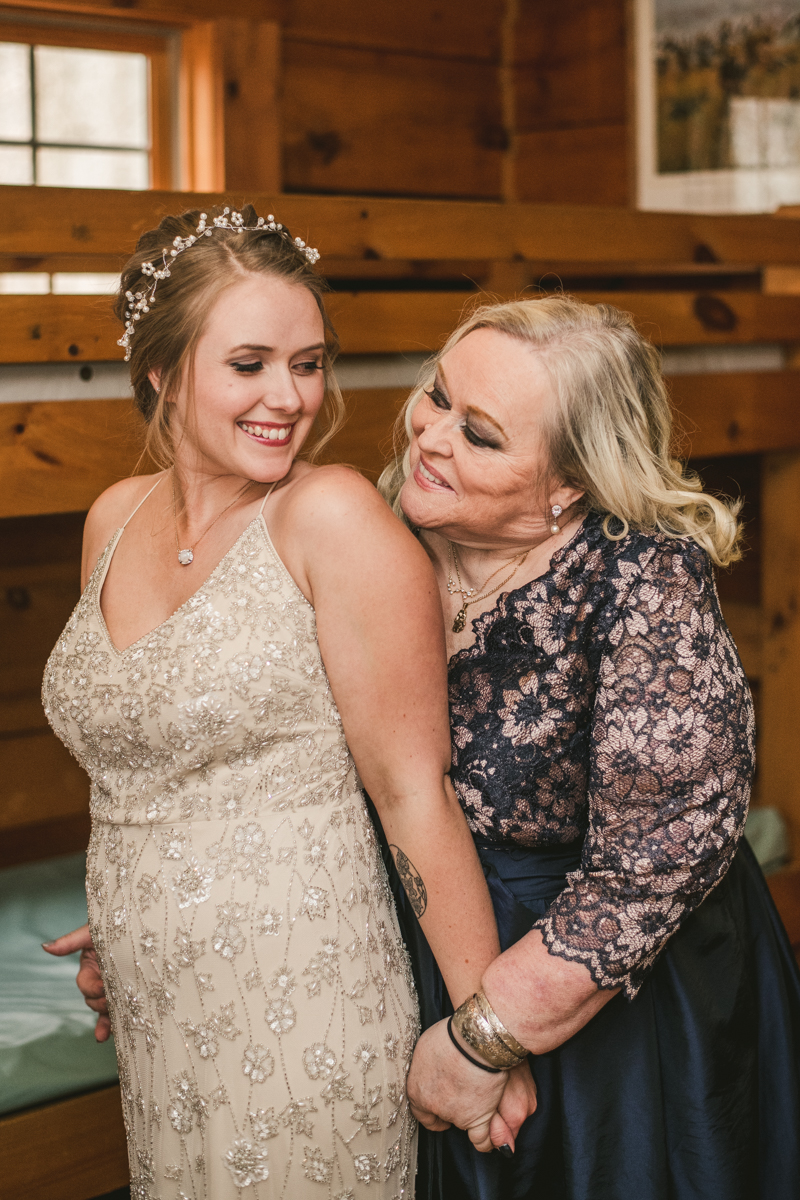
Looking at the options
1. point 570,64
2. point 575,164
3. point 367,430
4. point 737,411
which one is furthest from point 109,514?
point 570,64

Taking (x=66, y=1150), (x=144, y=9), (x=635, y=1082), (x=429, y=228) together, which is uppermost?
(x=144, y=9)

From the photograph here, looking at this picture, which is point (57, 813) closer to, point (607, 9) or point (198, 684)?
point (198, 684)

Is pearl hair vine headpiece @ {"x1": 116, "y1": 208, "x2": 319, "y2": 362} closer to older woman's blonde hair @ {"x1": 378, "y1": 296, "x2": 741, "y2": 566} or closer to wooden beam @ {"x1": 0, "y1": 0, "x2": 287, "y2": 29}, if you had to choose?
older woman's blonde hair @ {"x1": 378, "y1": 296, "x2": 741, "y2": 566}

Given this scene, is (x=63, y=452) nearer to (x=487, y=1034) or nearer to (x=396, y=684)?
(x=396, y=684)

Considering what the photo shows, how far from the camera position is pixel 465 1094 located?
4.49ft

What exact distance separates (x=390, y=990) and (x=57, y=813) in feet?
5.23

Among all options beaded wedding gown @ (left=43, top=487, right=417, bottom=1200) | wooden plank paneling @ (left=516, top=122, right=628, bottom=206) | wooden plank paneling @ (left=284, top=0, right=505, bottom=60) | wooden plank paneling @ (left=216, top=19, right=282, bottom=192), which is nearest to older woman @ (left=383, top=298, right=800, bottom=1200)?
Answer: beaded wedding gown @ (left=43, top=487, right=417, bottom=1200)

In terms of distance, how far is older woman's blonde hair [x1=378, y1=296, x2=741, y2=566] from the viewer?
140 cm

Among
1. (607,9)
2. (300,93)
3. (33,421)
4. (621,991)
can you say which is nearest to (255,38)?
(300,93)

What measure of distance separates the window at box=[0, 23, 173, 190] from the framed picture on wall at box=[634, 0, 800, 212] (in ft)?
4.49

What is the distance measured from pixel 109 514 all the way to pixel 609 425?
0.63 meters

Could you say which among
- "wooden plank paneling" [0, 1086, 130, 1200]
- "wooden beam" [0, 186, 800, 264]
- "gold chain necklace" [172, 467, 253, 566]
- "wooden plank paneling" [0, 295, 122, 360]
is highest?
"wooden beam" [0, 186, 800, 264]

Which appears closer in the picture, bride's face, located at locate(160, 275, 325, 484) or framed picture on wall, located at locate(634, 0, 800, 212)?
bride's face, located at locate(160, 275, 325, 484)

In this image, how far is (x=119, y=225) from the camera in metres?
1.74
